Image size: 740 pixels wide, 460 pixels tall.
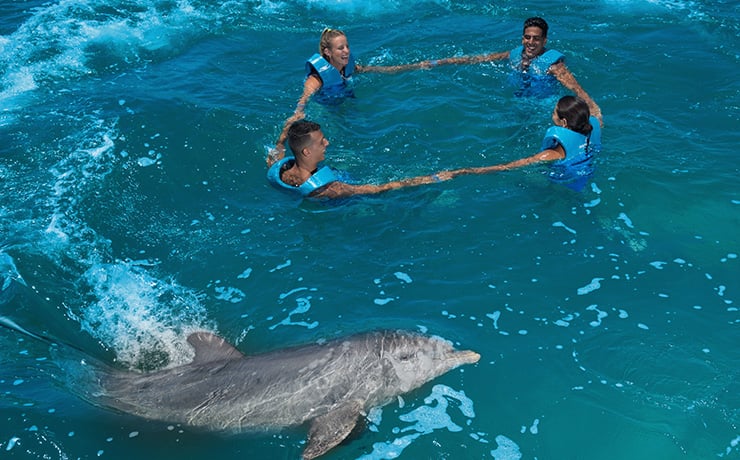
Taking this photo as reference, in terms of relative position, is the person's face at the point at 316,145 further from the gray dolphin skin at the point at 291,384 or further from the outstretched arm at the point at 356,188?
the gray dolphin skin at the point at 291,384

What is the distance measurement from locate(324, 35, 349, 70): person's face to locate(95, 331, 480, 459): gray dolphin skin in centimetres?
625

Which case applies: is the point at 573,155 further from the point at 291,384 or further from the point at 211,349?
the point at 211,349

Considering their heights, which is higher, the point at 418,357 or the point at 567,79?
the point at 567,79

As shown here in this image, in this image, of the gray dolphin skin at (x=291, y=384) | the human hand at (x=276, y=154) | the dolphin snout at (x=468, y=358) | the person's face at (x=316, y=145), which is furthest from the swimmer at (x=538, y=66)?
the gray dolphin skin at (x=291, y=384)

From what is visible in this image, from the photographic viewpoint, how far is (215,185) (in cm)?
Result: 1033

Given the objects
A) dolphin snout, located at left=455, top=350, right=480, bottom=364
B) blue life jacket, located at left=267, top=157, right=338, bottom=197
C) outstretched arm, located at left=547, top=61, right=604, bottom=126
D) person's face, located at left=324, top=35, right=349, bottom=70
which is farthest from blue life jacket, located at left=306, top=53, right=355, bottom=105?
dolphin snout, located at left=455, top=350, right=480, bottom=364

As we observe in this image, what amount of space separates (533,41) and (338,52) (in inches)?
132

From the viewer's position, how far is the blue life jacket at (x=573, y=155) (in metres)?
9.37

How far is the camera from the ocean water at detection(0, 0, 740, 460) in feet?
21.7

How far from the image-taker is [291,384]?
6758 millimetres

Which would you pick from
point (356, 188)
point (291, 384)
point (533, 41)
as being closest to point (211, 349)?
point (291, 384)

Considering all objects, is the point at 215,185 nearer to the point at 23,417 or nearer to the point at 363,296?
the point at 363,296

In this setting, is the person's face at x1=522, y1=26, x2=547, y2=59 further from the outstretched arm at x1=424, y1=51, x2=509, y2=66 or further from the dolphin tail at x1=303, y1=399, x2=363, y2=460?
the dolphin tail at x1=303, y1=399, x2=363, y2=460

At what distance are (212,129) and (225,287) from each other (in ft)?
13.4
